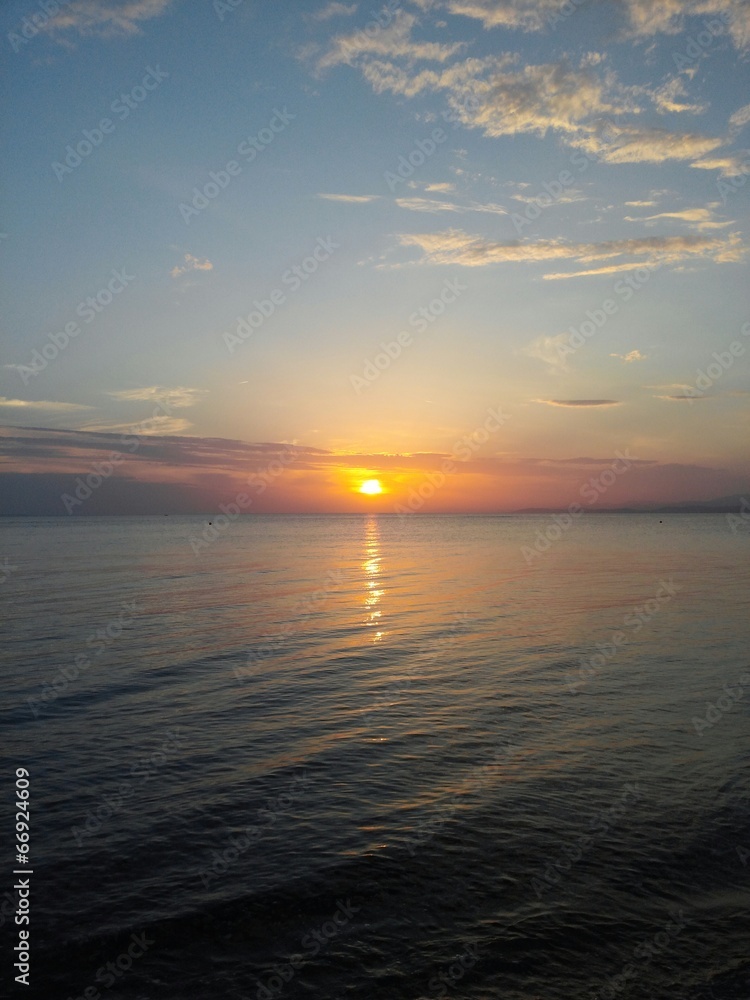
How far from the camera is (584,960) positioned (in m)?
9.58

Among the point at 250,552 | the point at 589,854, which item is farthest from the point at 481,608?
the point at 250,552

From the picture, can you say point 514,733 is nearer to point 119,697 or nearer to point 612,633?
point 119,697

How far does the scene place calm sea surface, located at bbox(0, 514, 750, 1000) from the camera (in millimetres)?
9617

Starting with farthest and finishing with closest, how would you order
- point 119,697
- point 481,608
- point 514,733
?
1. point 481,608
2. point 119,697
3. point 514,733

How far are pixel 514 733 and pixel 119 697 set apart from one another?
1385 centimetres

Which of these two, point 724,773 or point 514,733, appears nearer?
point 724,773

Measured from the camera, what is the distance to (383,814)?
14.2m

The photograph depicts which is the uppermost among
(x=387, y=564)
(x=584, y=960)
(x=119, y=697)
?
(x=387, y=564)

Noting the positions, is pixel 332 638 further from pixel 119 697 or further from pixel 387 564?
pixel 387 564

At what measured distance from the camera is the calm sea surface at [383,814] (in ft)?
31.6

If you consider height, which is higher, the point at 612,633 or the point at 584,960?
the point at 612,633

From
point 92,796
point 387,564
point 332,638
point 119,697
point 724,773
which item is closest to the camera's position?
point 92,796

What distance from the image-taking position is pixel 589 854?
1255cm

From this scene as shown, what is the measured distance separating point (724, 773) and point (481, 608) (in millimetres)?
29193
